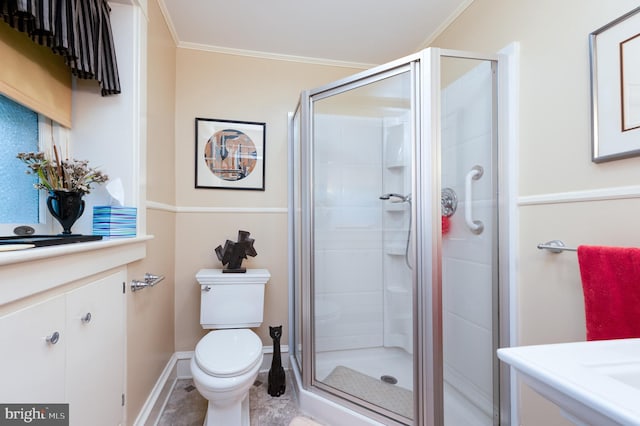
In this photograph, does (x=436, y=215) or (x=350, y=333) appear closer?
(x=436, y=215)

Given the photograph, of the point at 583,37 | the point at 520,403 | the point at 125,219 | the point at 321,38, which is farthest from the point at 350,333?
the point at 321,38

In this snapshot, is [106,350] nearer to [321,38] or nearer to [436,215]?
[436,215]

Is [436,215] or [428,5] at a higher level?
[428,5]

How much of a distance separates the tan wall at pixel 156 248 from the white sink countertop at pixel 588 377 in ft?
4.97

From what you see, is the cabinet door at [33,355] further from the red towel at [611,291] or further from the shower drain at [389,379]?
the red towel at [611,291]

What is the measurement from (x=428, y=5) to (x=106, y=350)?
8.08 feet

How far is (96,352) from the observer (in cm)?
107

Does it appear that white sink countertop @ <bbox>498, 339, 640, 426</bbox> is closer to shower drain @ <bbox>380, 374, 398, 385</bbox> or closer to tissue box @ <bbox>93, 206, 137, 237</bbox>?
shower drain @ <bbox>380, 374, 398, 385</bbox>

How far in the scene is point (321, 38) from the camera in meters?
2.11

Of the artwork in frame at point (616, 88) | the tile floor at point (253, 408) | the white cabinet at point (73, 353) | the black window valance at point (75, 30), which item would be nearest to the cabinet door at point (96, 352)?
the white cabinet at point (73, 353)

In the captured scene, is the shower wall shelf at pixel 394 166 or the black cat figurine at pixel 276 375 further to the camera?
the black cat figurine at pixel 276 375

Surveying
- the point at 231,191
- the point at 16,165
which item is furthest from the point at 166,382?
the point at 16,165

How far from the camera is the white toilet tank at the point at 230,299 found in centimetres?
188

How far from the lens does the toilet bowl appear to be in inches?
52.6
